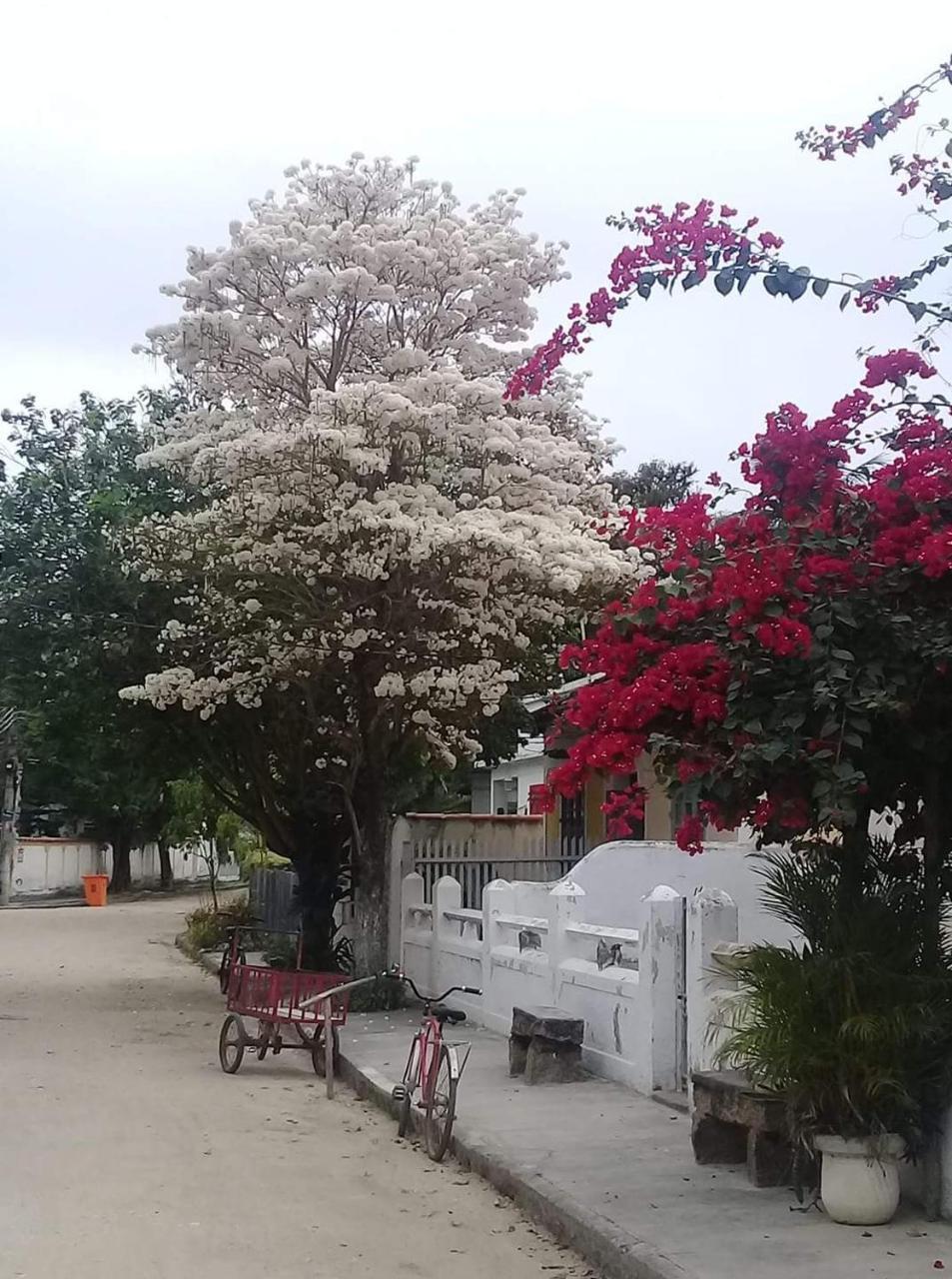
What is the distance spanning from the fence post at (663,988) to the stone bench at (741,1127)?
2.31 m

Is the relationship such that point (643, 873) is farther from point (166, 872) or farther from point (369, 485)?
point (166, 872)

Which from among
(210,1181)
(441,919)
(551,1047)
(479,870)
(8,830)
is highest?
(8,830)

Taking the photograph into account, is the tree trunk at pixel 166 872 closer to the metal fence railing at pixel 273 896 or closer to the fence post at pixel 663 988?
the metal fence railing at pixel 273 896

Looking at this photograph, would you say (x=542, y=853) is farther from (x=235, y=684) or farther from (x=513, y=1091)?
(x=513, y=1091)

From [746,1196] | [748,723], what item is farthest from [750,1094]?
[748,723]

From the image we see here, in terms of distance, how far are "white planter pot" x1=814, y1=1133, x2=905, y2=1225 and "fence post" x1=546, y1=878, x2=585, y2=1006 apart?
6.04 meters

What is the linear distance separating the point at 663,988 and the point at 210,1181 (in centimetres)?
362

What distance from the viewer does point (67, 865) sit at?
56.2m

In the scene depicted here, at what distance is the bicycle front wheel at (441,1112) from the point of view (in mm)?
9492

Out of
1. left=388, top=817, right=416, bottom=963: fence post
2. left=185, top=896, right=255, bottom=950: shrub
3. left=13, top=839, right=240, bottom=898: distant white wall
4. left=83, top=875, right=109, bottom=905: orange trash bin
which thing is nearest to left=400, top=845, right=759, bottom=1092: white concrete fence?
left=388, top=817, right=416, bottom=963: fence post

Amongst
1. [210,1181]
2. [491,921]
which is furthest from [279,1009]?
[210,1181]

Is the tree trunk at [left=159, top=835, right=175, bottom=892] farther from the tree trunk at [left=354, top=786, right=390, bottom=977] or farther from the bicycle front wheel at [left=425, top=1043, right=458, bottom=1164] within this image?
the bicycle front wheel at [left=425, top=1043, right=458, bottom=1164]

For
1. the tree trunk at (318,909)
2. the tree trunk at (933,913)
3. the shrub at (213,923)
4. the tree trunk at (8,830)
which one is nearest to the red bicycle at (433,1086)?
the tree trunk at (933,913)

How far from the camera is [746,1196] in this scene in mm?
7781
